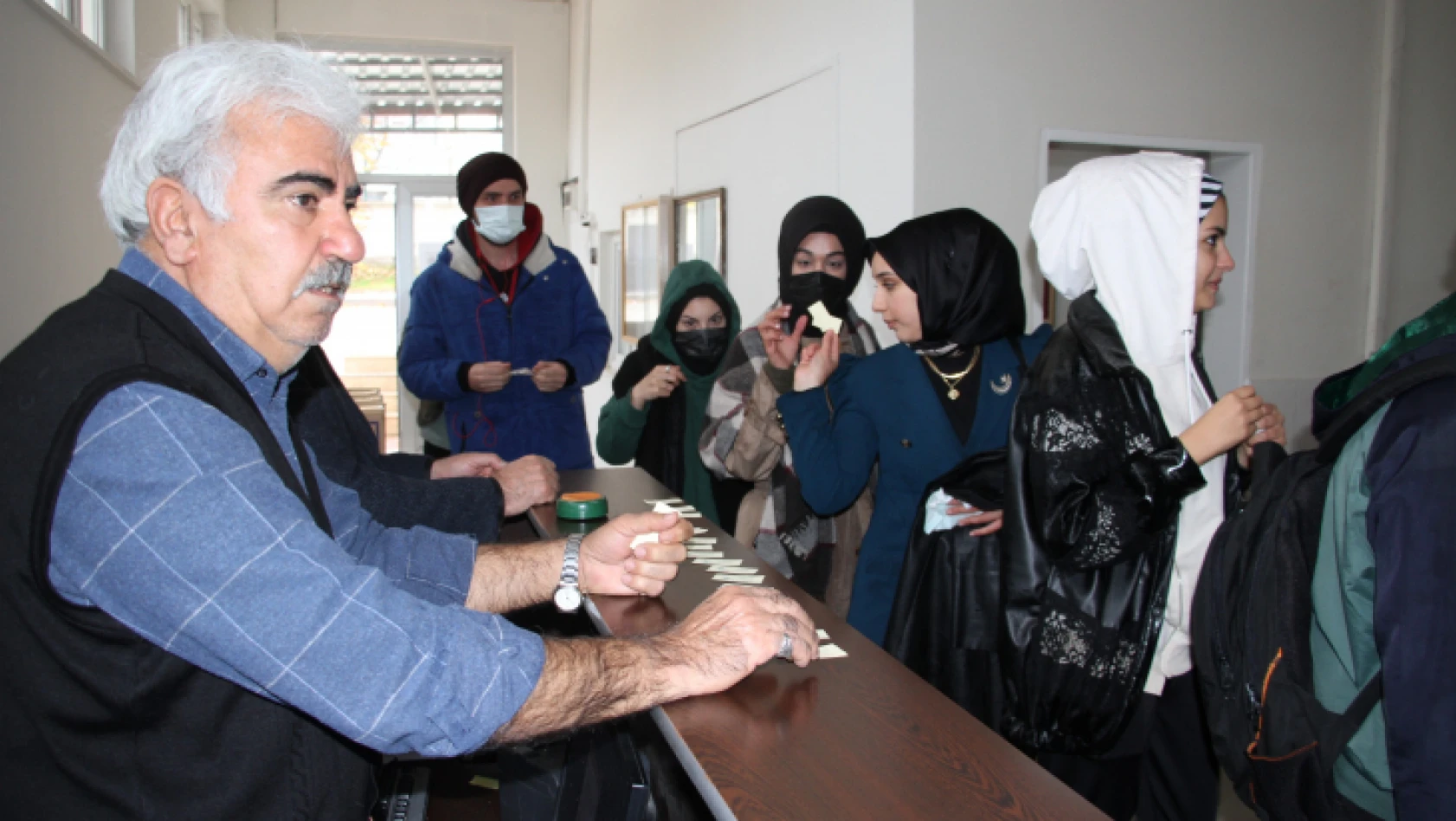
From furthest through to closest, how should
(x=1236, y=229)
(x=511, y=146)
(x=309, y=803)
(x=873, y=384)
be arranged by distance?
(x=511, y=146) → (x=1236, y=229) → (x=873, y=384) → (x=309, y=803)

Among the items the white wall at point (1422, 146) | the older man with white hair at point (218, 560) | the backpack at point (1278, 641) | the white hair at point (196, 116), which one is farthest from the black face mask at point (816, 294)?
the white wall at point (1422, 146)

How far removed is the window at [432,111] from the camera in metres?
10.3

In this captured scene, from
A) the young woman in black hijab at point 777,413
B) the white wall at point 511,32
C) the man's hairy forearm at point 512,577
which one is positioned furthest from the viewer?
the white wall at point 511,32

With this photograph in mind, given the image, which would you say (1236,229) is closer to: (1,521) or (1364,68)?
(1364,68)

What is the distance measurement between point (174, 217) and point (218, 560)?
1.42ft

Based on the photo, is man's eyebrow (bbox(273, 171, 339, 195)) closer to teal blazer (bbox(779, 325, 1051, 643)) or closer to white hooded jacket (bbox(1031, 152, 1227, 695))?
teal blazer (bbox(779, 325, 1051, 643))

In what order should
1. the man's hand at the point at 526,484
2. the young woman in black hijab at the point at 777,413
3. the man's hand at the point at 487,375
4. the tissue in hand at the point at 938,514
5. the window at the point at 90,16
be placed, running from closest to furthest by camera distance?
1. the tissue in hand at the point at 938,514
2. the man's hand at the point at 526,484
3. the young woman in black hijab at the point at 777,413
4. the man's hand at the point at 487,375
5. the window at the point at 90,16

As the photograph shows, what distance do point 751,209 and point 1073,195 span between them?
3259 mm

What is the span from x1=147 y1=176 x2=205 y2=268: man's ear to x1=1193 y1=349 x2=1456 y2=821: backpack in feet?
5.04

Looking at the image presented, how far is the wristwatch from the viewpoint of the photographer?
159cm

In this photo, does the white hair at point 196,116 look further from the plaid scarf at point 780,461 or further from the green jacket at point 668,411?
the green jacket at point 668,411

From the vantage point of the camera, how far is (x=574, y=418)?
3678mm

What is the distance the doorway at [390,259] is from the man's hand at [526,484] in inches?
315

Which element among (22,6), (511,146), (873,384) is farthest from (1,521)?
(511,146)
